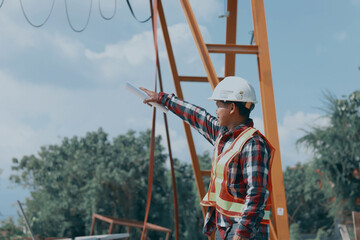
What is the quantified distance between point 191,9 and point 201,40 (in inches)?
23.4

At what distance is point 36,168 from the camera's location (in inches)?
1293

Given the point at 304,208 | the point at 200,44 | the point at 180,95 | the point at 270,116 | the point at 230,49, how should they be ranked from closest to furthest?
the point at 270,116 → the point at 200,44 → the point at 230,49 → the point at 180,95 → the point at 304,208

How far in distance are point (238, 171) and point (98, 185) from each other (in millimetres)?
27431

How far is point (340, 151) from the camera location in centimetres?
2686

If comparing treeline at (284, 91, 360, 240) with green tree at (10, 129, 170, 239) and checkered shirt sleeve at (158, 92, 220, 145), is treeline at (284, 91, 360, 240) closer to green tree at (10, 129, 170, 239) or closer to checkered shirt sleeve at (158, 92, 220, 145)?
green tree at (10, 129, 170, 239)

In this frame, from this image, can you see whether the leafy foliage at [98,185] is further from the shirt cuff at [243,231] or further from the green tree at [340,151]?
the shirt cuff at [243,231]

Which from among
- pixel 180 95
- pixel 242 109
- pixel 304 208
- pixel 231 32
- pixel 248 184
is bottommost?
pixel 248 184

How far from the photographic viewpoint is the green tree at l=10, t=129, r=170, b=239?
2955 cm

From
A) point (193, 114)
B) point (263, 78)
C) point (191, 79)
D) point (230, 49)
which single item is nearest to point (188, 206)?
point (191, 79)

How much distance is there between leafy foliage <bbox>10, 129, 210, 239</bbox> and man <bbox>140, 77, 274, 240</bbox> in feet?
87.6

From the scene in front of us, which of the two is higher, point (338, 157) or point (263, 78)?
point (338, 157)

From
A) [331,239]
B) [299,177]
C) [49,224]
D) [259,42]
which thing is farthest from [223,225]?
[299,177]

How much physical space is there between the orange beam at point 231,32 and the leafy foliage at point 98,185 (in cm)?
2263

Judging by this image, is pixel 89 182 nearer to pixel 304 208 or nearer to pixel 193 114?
pixel 304 208
